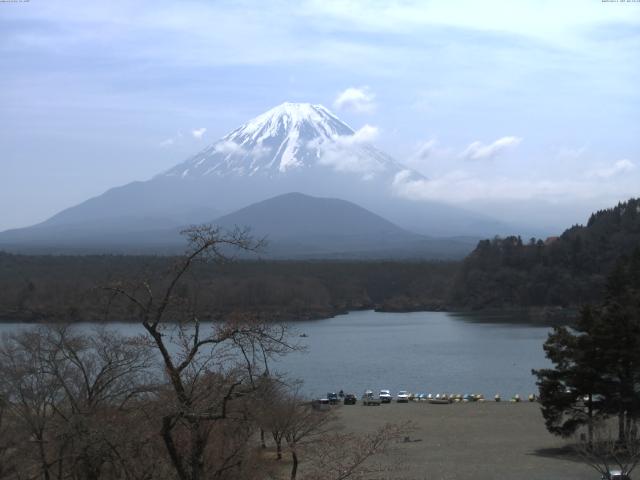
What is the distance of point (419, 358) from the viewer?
33.0m

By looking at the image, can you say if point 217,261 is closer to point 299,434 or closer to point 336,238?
point 299,434

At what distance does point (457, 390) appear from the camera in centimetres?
2519

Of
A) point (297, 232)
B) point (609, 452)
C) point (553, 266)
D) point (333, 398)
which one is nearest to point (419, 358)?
point (333, 398)

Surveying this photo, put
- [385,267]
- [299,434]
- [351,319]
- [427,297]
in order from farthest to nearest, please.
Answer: [385,267] → [427,297] → [351,319] → [299,434]

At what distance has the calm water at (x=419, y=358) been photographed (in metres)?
26.4

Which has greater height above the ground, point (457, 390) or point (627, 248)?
point (627, 248)

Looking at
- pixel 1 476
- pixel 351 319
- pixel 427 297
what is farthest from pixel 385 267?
pixel 1 476

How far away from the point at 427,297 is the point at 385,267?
6.54m

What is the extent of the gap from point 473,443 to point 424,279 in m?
54.7

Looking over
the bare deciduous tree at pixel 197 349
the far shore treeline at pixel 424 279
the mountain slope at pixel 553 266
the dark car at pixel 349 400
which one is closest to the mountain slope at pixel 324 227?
the far shore treeline at pixel 424 279

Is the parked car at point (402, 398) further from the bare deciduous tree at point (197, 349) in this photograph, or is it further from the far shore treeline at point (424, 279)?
the far shore treeline at point (424, 279)

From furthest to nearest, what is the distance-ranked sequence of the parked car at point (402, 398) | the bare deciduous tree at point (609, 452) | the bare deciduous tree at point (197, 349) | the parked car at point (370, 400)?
the parked car at point (402, 398), the parked car at point (370, 400), the bare deciduous tree at point (609, 452), the bare deciduous tree at point (197, 349)

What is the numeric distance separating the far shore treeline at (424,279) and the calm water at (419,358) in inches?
368

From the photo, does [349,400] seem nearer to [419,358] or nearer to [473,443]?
[473,443]
